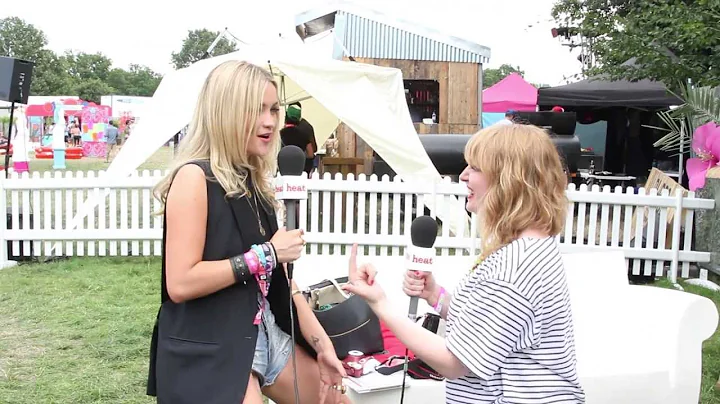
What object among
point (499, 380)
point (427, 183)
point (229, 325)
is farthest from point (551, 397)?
point (427, 183)

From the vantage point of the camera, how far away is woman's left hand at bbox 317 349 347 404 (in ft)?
7.89

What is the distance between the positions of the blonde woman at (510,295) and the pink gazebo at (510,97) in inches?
798

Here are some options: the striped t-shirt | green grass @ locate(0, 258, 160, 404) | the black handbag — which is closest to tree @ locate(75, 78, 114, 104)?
green grass @ locate(0, 258, 160, 404)

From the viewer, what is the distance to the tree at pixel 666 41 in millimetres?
6855

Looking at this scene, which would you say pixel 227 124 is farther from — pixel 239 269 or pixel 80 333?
pixel 80 333

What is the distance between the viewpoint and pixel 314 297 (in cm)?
342

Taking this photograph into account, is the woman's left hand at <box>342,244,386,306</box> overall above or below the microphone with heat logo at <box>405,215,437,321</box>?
below

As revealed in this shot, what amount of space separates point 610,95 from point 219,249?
1275 centimetres

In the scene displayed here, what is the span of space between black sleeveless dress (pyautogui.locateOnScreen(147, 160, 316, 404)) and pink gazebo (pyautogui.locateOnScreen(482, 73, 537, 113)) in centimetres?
2020

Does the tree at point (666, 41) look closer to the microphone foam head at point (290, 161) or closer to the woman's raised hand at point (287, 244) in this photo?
the microphone foam head at point (290, 161)

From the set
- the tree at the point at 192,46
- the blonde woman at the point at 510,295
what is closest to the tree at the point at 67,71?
the tree at the point at 192,46

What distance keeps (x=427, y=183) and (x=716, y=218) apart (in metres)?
3.22

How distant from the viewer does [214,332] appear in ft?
6.57

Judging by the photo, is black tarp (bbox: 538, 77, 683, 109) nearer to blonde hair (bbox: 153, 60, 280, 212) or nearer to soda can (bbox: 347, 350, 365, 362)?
soda can (bbox: 347, 350, 365, 362)
